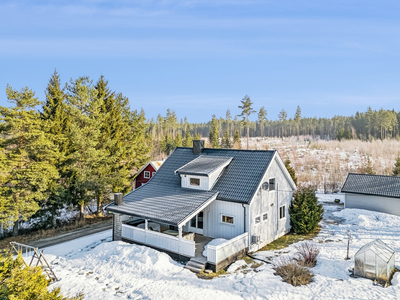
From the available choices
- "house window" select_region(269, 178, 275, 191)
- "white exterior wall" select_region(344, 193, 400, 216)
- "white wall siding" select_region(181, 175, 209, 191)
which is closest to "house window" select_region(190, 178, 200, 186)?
"white wall siding" select_region(181, 175, 209, 191)

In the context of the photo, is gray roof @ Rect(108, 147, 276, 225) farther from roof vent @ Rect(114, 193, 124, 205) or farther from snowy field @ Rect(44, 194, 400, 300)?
snowy field @ Rect(44, 194, 400, 300)

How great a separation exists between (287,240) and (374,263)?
20.0 ft

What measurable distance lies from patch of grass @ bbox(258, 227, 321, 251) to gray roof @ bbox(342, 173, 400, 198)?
28.1ft

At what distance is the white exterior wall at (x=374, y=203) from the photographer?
22125 mm

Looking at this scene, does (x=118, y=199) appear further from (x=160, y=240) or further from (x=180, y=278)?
(x=180, y=278)

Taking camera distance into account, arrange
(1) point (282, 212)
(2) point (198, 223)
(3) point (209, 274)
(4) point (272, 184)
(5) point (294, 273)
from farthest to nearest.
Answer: (1) point (282, 212), (4) point (272, 184), (2) point (198, 223), (3) point (209, 274), (5) point (294, 273)

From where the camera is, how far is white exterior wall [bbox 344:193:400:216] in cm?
2212

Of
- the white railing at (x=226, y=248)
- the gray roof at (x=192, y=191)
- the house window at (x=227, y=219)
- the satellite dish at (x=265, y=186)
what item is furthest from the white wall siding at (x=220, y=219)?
the satellite dish at (x=265, y=186)

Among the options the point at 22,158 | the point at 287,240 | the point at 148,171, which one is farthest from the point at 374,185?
the point at 22,158

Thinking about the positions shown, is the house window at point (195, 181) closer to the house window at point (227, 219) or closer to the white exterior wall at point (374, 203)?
the house window at point (227, 219)

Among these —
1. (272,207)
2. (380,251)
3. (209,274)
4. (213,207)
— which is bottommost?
(209,274)

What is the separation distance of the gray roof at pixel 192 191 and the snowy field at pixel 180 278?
6.73 feet

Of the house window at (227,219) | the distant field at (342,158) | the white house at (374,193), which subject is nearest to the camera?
the house window at (227,219)

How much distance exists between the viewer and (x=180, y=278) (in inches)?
437
